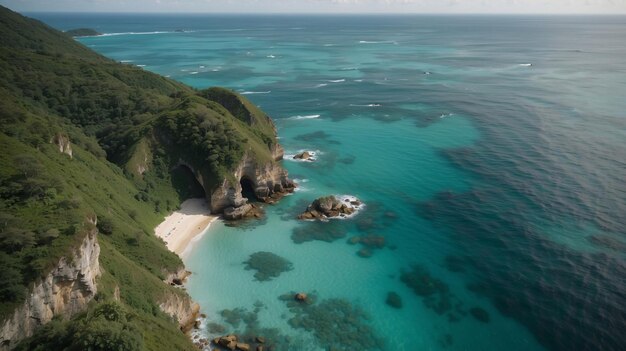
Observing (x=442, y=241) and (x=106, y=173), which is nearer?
(x=442, y=241)

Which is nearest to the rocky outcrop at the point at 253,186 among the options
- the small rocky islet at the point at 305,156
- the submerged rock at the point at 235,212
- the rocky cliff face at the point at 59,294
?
the submerged rock at the point at 235,212

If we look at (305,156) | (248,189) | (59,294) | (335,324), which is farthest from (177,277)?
(305,156)

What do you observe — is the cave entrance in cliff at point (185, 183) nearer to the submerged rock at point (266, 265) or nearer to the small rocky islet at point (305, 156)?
the submerged rock at point (266, 265)

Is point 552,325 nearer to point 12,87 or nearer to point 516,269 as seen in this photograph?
point 516,269

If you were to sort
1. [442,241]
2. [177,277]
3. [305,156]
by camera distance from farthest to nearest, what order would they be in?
[305,156]
[442,241]
[177,277]

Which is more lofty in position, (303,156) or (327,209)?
(303,156)

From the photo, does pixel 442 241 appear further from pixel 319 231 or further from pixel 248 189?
pixel 248 189

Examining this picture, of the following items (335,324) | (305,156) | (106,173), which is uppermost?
(106,173)
